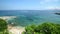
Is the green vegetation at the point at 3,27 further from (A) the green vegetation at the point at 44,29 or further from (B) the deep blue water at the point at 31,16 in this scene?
(A) the green vegetation at the point at 44,29

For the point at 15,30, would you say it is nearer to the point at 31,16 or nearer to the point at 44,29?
the point at 31,16

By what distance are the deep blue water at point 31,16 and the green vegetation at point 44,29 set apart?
0.30 feet

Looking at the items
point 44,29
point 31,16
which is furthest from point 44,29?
point 31,16

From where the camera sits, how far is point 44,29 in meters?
3.27

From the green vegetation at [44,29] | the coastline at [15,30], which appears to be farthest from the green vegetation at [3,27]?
the green vegetation at [44,29]

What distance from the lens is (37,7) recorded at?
334cm

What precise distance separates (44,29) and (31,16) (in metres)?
0.38

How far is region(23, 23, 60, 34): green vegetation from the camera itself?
324 centimetres

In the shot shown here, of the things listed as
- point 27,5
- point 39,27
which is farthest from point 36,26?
point 27,5

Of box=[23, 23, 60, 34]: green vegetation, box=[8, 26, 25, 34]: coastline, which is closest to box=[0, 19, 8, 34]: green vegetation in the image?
box=[8, 26, 25, 34]: coastline

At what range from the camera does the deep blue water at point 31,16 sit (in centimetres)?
332

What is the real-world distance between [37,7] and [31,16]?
0.73 feet

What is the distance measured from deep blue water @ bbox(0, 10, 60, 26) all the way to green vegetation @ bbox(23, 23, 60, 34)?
91mm

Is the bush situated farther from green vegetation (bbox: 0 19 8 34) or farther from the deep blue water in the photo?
green vegetation (bbox: 0 19 8 34)
